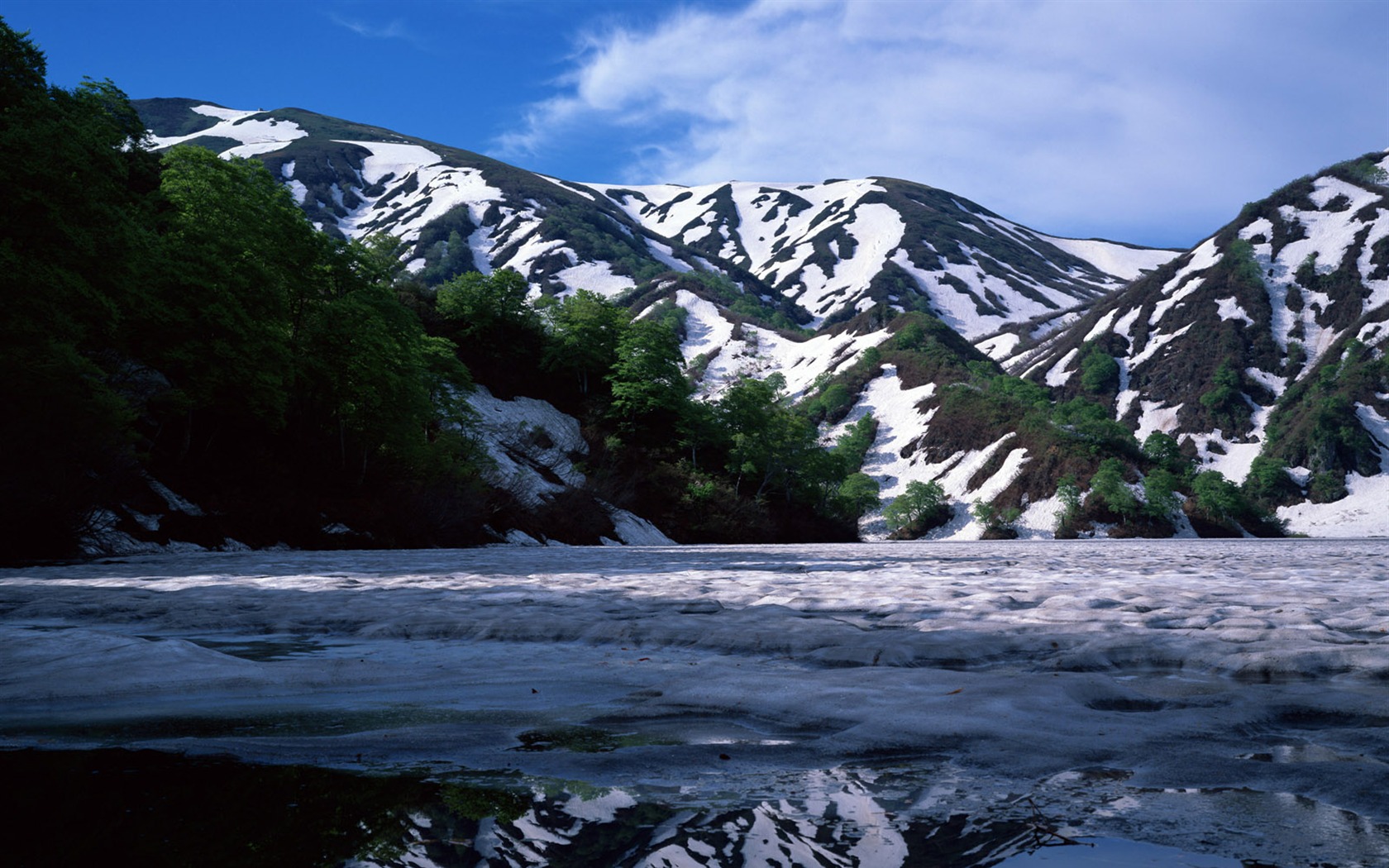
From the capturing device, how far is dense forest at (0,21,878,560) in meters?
15.4

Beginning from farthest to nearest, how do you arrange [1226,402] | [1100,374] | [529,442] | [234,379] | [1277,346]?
[1100,374] → [1277,346] → [1226,402] → [529,442] → [234,379]

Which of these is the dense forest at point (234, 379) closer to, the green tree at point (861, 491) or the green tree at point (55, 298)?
the green tree at point (55, 298)

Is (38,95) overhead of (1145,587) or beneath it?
overhead

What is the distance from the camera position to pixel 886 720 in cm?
276

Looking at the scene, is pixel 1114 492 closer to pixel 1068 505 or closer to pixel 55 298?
pixel 1068 505

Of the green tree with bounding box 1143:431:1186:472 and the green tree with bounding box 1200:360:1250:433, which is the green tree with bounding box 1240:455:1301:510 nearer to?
the green tree with bounding box 1143:431:1186:472

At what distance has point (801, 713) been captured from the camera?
2.95 metres

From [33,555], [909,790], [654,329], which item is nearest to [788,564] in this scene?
[909,790]

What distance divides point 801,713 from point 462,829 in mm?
1499

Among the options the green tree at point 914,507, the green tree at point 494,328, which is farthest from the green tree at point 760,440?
the green tree at point 914,507

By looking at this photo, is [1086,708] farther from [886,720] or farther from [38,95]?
[38,95]

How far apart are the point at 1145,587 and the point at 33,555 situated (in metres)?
18.4

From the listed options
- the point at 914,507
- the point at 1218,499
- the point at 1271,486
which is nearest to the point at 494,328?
the point at 914,507

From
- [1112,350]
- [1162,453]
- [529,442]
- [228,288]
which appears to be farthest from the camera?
[1112,350]
